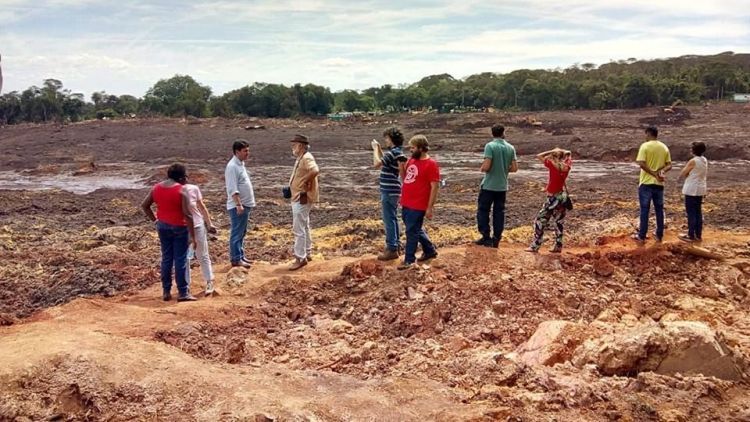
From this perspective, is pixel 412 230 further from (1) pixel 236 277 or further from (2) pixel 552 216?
(1) pixel 236 277

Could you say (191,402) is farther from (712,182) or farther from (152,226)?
(712,182)

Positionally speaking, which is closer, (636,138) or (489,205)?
(489,205)

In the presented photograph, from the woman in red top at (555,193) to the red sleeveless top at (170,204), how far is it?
14.3 ft

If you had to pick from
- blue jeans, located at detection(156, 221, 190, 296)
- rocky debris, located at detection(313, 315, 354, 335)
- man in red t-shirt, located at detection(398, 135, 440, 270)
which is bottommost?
rocky debris, located at detection(313, 315, 354, 335)

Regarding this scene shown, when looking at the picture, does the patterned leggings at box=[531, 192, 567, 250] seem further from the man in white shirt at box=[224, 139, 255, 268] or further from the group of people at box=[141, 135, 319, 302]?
the man in white shirt at box=[224, 139, 255, 268]

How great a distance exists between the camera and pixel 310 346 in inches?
239

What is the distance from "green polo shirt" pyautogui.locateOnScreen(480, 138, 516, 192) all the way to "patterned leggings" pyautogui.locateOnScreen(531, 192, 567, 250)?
61 cm

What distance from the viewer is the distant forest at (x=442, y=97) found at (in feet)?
197

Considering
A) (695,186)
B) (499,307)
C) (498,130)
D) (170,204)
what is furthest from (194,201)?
(695,186)

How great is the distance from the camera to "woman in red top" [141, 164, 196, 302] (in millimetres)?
7070

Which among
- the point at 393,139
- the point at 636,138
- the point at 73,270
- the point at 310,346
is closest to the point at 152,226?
the point at 73,270

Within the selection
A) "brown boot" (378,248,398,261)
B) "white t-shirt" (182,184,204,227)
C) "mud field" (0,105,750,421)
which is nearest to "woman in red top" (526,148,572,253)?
"mud field" (0,105,750,421)

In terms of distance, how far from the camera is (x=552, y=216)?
8289 mm

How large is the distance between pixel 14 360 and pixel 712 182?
19.1m
